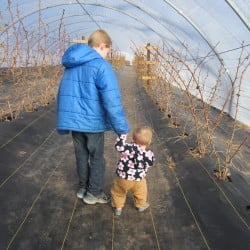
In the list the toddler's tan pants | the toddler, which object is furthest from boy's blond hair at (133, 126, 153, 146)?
the toddler's tan pants

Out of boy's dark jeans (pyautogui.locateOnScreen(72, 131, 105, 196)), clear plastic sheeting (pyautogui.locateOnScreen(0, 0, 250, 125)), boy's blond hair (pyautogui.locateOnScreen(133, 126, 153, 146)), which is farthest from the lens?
clear plastic sheeting (pyautogui.locateOnScreen(0, 0, 250, 125))

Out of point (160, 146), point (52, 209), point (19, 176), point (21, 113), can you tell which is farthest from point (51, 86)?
point (52, 209)

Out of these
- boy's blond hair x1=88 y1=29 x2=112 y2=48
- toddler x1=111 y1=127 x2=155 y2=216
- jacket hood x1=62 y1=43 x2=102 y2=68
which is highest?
boy's blond hair x1=88 y1=29 x2=112 y2=48

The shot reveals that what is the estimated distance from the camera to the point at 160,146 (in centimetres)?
414

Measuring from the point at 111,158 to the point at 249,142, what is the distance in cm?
317

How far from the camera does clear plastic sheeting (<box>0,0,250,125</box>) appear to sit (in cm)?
530

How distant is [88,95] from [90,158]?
20.1 inches

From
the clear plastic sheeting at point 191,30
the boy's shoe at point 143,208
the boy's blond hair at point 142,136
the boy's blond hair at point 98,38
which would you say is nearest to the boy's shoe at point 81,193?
the boy's shoe at point 143,208

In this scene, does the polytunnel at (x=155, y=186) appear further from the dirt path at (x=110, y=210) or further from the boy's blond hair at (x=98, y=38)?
the boy's blond hair at (x=98, y=38)

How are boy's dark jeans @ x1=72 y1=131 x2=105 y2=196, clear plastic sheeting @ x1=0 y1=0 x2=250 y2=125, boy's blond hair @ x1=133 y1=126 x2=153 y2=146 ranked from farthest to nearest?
clear plastic sheeting @ x1=0 y1=0 x2=250 y2=125, boy's dark jeans @ x1=72 y1=131 x2=105 y2=196, boy's blond hair @ x1=133 y1=126 x2=153 y2=146

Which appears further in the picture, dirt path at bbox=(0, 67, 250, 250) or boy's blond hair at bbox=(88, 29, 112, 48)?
boy's blond hair at bbox=(88, 29, 112, 48)

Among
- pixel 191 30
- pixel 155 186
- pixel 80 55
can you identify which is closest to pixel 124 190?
pixel 155 186

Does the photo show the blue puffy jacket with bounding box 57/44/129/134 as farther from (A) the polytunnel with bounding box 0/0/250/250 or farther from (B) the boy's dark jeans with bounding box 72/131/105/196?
(A) the polytunnel with bounding box 0/0/250/250

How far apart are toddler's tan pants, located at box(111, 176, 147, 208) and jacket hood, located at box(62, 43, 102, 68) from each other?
84 cm
